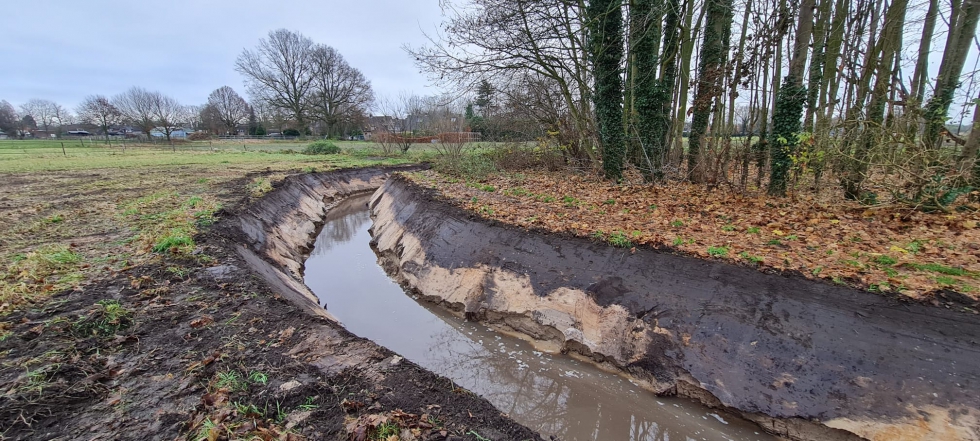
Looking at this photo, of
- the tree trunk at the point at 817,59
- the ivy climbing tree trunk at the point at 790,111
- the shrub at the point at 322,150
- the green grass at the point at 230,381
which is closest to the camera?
the green grass at the point at 230,381

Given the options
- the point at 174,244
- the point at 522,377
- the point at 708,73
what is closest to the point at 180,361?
the point at 174,244

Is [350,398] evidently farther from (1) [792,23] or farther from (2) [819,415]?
(1) [792,23]

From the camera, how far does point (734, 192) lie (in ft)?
28.5

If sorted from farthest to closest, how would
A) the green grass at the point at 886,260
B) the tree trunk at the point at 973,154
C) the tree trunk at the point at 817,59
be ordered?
the tree trunk at the point at 817,59
the tree trunk at the point at 973,154
the green grass at the point at 886,260

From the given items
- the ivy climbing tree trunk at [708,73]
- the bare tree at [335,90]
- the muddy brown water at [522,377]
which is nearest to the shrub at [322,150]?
the bare tree at [335,90]

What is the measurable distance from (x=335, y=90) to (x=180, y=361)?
47036 mm

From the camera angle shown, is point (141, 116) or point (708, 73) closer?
point (708, 73)

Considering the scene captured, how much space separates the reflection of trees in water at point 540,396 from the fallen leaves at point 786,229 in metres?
2.37

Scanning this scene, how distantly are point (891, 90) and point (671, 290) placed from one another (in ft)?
19.1

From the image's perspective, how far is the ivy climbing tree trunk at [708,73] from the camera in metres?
9.47

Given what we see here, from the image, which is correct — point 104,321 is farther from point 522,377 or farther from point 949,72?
point 949,72

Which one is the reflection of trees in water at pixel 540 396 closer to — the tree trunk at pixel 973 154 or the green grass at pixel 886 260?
the green grass at pixel 886 260

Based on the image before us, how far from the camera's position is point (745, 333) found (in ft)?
14.7

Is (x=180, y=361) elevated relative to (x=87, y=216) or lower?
lower
